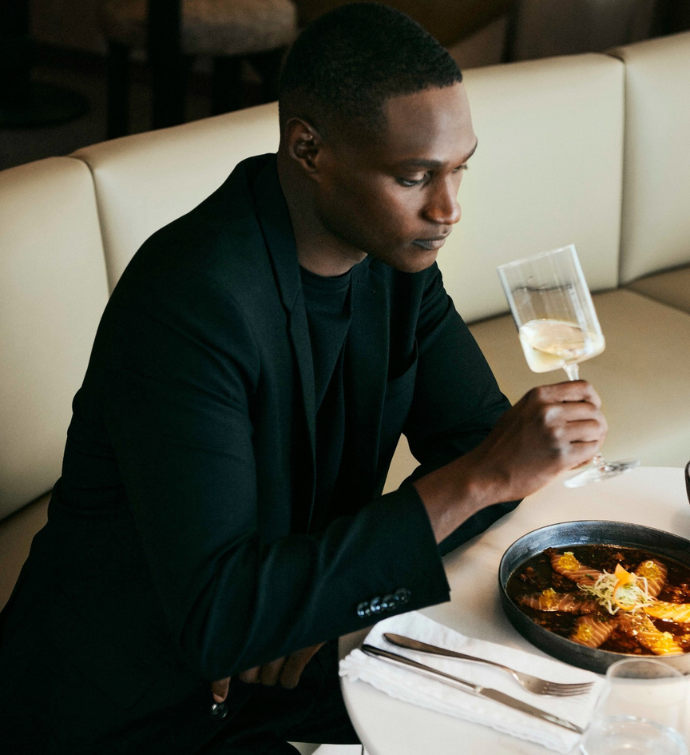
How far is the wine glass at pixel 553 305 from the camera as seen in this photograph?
104 cm

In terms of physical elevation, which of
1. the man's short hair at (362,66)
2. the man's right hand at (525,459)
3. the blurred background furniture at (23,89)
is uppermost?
the man's short hair at (362,66)

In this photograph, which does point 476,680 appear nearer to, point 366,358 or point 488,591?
point 488,591

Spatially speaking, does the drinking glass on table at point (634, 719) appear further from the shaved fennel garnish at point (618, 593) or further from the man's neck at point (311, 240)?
the man's neck at point (311, 240)

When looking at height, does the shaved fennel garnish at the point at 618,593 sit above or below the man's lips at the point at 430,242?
below

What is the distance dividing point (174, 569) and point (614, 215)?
6.35ft

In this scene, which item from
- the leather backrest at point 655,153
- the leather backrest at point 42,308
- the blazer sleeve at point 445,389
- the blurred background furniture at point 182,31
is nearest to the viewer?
the blazer sleeve at point 445,389

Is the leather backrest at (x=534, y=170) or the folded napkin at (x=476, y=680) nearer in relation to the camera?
the folded napkin at (x=476, y=680)

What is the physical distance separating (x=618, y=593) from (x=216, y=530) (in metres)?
0.43

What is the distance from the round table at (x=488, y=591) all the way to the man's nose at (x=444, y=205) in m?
0.40

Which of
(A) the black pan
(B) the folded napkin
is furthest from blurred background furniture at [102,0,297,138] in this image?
(B) the folded napkin

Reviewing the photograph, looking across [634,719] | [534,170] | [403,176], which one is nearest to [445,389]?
[403,176]

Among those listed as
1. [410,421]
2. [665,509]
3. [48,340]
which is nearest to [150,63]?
[48,340]

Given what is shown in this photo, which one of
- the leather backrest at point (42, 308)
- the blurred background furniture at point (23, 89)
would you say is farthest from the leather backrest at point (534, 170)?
the blurred background furniture at point (23, 89)

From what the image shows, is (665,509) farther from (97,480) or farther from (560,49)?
(560,49)
